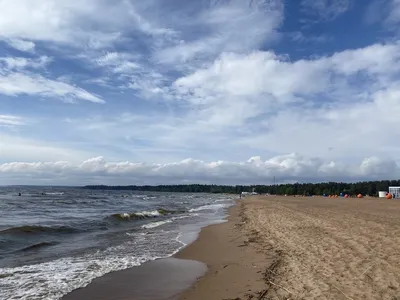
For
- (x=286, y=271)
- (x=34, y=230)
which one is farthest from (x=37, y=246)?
(x=286, y=271)

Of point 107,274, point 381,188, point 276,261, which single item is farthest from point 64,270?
point 381,188

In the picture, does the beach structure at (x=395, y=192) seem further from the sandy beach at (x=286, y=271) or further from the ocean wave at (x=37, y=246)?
the ocean wave at (x=37, y=246)

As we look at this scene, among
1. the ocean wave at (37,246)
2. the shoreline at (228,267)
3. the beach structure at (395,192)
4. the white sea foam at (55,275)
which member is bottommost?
the ocean wave at (37,246)

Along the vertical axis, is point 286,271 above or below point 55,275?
above

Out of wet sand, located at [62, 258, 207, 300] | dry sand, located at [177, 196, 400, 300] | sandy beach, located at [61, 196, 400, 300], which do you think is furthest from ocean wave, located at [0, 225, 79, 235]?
wet sand, located at [62, 258, 207, 300]

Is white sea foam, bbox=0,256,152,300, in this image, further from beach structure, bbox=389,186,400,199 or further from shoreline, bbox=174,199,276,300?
beach structure, bbox=389,186,400,199

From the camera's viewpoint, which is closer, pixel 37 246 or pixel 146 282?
A: pixel 146 282

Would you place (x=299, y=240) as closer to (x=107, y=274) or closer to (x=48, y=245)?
(x=107, y=274)

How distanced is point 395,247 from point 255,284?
18.5 ft

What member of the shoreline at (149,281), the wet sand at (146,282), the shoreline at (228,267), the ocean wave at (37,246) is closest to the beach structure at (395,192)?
the shoreline at (228,267)

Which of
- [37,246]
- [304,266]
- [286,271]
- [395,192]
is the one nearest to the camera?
[286,271]

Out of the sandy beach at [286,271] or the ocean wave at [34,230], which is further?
the ocean wave at [34,230]

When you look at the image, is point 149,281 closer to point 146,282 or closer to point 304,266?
point 146,282

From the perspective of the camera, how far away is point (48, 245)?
48.9ft
